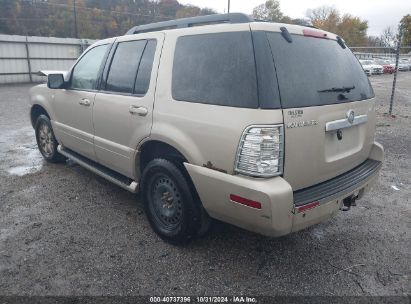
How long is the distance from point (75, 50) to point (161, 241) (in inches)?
837

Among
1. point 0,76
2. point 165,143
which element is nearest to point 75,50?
point 0,76

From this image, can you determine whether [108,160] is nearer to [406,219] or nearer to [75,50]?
[406,219]

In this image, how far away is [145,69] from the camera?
337cm

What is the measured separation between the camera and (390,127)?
8875 mm

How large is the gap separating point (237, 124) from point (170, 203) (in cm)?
117

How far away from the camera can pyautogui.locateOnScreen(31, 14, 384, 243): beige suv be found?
2451 mm

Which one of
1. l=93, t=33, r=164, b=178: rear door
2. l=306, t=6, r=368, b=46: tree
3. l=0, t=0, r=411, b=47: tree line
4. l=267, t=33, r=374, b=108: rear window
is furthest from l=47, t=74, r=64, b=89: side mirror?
l=306, t=6, r=368, b=46: tree

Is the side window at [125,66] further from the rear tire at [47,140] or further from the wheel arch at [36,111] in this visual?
the wheel arch at [36,111]

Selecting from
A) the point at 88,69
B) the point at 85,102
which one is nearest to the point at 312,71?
the point at 85,102

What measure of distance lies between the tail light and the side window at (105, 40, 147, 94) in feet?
5.17

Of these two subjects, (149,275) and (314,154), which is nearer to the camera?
(314,154)

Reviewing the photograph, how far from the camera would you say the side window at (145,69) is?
130 inches

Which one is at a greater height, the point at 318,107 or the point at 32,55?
the point at 32,55

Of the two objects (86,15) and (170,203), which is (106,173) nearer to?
(170,203)
